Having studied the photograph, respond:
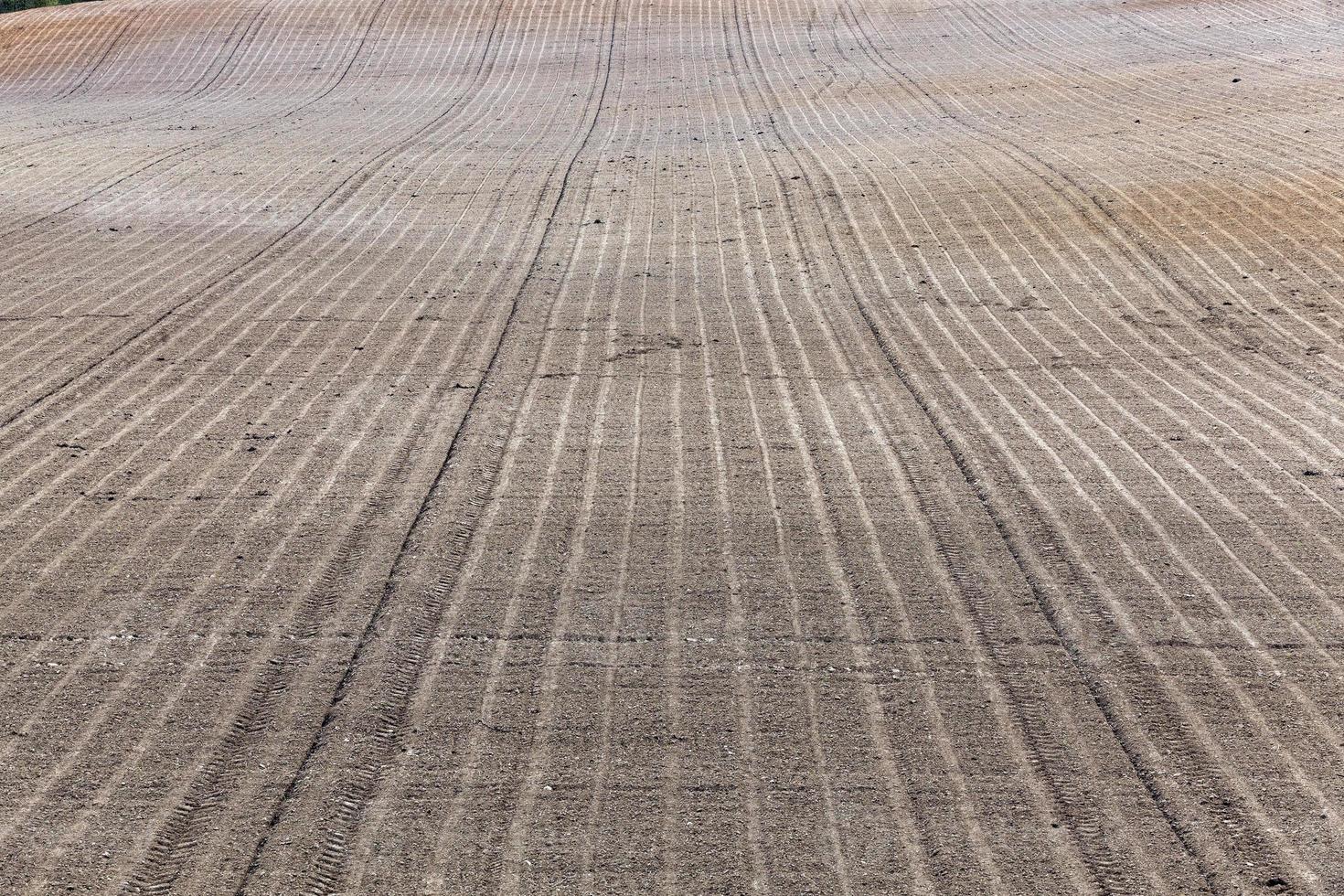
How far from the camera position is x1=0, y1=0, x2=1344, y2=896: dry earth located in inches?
193

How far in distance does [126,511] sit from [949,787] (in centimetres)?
482

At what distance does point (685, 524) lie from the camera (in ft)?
23.7

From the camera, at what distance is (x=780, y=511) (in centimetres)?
736

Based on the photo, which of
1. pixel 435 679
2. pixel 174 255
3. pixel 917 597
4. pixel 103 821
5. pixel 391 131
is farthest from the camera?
pixel 391 131

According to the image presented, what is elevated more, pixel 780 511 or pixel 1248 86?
pixel 1248 86

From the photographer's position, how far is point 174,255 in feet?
42.5

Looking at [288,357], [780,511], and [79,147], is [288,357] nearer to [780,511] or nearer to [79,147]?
[780,511]

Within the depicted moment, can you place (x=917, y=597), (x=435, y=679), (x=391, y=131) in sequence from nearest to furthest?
A: (x=435, y=679) < (x=917, y=597) < (x=391, y=131)

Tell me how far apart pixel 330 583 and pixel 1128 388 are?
5707mm

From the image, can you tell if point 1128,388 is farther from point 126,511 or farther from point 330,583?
point 126,511

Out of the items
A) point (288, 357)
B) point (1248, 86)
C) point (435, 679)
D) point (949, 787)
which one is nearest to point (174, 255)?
point (288, 357)

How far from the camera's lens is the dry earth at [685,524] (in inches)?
193

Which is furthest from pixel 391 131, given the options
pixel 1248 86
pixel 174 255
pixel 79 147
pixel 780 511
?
pixel 780 511

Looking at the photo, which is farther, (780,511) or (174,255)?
(174,255)
